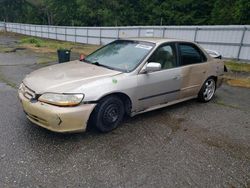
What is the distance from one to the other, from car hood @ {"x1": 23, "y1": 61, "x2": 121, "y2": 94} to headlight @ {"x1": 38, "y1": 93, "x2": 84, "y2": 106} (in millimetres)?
76

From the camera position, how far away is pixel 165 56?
4.57m

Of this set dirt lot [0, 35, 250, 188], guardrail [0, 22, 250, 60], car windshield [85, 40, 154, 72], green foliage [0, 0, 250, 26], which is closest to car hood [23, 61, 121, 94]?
car windshield [85, 40, 154, 72]

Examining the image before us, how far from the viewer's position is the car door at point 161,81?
4148 millimetres

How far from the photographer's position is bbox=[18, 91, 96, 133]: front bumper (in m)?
3.27

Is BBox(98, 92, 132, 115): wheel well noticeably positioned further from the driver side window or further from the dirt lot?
the driver side window

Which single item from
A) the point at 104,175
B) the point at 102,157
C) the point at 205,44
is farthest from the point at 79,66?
the point at 205,44

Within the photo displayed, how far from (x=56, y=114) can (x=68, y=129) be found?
11.7 inches

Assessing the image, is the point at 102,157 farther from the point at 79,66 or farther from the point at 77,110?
the point at 79,66

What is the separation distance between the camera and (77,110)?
3344 mm

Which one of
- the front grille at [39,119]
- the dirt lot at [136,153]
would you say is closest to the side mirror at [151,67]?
the dirt lot at [136,153]

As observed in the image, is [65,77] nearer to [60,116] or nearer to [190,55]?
[60,116]

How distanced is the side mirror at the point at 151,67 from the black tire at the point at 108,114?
2.33 ft

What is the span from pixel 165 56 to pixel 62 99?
86.9 inches

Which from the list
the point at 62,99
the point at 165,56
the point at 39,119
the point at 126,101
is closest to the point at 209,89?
the point at 165,56
